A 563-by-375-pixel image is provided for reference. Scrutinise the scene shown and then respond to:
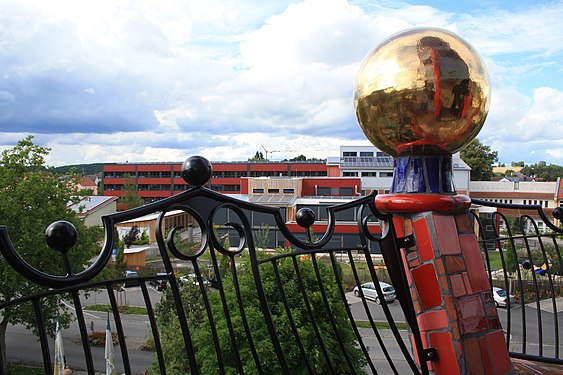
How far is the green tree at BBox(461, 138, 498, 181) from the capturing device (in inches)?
1585

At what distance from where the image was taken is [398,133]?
6.77ft

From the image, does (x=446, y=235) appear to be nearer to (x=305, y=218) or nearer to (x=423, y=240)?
(x=423, y=240)

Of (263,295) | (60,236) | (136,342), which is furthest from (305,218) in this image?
(136,342)

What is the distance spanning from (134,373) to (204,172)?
1248 centimetres

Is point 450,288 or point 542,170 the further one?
Answer: point 542,170

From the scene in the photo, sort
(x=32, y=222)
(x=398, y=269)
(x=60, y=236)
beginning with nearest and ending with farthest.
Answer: (x=60, y=236)
(x=398, y=269)
(x=32, y=222)

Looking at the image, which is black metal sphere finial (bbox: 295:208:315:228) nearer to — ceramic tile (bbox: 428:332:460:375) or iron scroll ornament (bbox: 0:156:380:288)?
iron scroll ornament (bbox: 0:156:380:288)

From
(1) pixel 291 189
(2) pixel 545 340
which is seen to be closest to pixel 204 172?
(2) pixel 545 340

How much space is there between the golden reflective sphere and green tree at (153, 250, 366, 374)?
20.6 feet

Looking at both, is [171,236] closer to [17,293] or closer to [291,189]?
[17,293]

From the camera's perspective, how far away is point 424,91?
1944 millimetres

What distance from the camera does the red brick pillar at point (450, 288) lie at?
1.95 meters

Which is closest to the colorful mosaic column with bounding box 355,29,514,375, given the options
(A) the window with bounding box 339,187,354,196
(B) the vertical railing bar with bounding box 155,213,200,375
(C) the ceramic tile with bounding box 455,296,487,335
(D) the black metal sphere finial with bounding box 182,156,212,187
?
(C) the ceramic tile with bounding box 455,296,487,335

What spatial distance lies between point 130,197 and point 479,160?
30.5m
